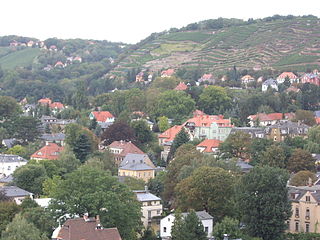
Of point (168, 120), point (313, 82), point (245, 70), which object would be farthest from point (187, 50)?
point (168, 120)

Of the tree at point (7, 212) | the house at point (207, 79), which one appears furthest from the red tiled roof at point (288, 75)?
the tree at point (7, 212)

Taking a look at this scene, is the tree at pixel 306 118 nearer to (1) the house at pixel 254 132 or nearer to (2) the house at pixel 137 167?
(1) the house at pixel 254 132

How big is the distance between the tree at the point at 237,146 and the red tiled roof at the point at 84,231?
2929cm

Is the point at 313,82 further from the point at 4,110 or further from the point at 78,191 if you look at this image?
the point at 78,191

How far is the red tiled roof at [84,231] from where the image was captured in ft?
123

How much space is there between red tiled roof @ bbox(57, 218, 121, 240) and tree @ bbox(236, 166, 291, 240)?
9.46 m

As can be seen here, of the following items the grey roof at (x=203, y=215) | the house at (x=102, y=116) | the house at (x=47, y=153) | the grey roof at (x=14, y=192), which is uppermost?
the house at (x=102, y=116)

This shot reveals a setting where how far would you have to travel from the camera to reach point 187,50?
14975cm

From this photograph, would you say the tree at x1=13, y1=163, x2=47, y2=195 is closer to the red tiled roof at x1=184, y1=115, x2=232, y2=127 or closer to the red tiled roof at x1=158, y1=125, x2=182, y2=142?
the red tiled roof at x1=158, y1=125, x2=182, y2=142

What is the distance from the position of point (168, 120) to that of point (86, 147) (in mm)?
21727

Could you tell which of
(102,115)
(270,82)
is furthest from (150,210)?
(270,82)

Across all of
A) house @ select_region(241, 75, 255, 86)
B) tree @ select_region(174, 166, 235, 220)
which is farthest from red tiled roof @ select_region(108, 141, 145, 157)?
house @ select_region(241, 75, 255, 86)

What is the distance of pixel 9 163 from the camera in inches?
2645

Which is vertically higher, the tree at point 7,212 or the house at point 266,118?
the house at point 266,118
